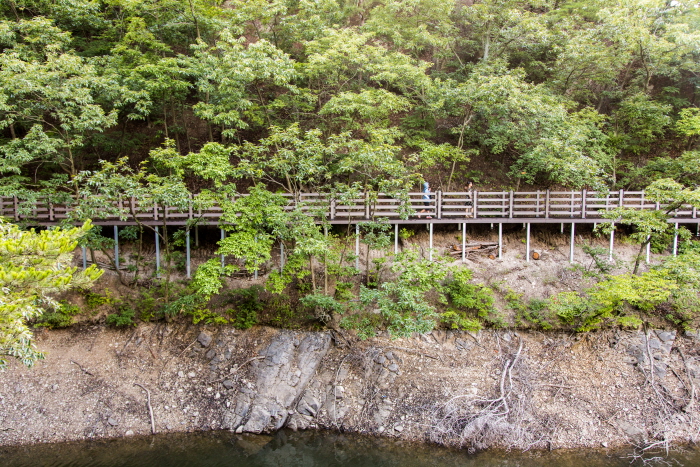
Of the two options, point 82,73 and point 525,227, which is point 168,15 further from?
point 525,227

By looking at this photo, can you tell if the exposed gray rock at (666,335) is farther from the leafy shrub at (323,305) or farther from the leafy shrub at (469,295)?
the leafy shrub at (323,305)

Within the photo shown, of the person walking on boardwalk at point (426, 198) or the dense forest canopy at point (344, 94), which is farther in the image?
the person walking on boardwalk at point (426, 198)

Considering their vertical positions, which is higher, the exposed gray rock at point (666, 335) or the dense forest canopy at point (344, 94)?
the dense forest canopy at point (344, 94)

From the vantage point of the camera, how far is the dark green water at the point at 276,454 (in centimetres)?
1023

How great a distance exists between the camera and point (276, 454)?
418 inches

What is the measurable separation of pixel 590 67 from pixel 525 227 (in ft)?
26.9

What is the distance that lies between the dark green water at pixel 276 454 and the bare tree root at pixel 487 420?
0.30 m

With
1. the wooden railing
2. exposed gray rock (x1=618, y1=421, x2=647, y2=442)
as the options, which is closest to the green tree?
the wooden railing

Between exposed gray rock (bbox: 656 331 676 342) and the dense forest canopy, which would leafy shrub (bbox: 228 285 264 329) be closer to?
the dense forest canopy

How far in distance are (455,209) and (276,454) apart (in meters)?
10.1

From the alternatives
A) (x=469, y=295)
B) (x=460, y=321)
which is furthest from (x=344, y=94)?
(x=460, y=321)

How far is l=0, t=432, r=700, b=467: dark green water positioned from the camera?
1023cm

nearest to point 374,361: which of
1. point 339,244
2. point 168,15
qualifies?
point 339,244

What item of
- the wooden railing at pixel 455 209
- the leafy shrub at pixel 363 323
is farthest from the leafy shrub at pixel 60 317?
the leafy shrub at pixel 363 323
